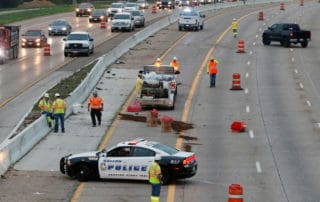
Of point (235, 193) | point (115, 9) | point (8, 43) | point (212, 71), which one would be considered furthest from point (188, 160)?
point (115, 9)

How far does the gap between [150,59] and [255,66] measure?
715 cm

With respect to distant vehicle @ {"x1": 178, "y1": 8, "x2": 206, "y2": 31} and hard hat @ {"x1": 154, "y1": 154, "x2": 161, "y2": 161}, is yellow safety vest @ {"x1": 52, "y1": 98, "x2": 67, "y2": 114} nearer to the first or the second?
hard hat @ {"x1": 154, "y1": 154, "x2": 161, "y2": 161}

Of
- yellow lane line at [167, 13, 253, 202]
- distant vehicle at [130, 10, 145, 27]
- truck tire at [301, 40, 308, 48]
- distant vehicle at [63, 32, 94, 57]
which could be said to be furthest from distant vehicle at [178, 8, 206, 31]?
distant vehicle at [63, 32, 94, 57]

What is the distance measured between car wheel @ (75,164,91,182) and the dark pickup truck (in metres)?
43.1

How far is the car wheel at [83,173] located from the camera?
27.1 metres

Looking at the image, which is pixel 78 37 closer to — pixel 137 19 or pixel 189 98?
pixel 189 98

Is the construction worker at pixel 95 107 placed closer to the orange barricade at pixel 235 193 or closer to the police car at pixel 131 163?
the police car at pixel 131 163

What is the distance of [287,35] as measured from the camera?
228ft

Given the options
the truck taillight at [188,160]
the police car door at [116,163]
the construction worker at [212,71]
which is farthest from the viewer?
the construction worker at [212,71]

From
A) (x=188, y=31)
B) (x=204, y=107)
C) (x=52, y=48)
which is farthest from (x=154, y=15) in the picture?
(x=204, y=107)

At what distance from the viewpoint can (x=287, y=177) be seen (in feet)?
92.4

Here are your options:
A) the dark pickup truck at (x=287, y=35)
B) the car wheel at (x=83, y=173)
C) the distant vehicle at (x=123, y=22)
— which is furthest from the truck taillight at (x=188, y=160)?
the distant vehicle at (x=123, y=22)

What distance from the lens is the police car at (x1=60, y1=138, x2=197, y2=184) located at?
26.3 metres

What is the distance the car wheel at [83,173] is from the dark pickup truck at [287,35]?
43128 mm
